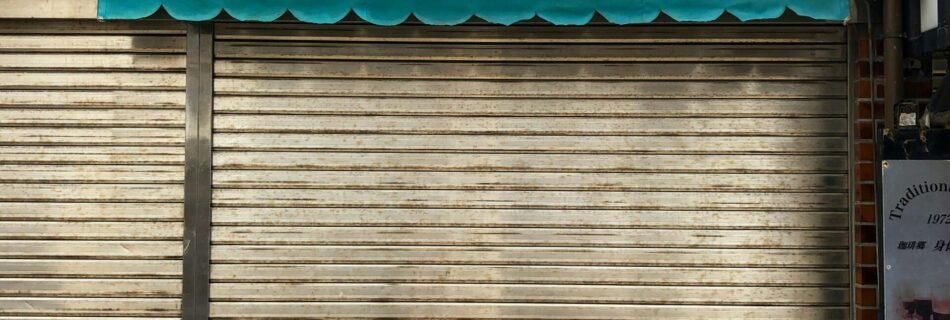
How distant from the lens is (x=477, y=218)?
486cm

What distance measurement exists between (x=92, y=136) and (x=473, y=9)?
254 cm

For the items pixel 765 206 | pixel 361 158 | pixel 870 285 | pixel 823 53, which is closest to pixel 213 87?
pixel 361 158

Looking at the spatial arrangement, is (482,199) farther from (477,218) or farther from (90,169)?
(90,169)

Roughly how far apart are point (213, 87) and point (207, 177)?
566 millimetres

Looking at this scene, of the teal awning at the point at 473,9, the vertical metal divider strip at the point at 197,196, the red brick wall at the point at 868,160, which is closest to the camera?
the teal awning at the point at 473,9

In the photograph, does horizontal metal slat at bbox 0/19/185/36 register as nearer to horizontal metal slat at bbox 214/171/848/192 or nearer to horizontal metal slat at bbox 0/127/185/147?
horizontal metal slat at bbox 0/127/185/147

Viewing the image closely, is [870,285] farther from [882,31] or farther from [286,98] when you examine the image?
[286,98]

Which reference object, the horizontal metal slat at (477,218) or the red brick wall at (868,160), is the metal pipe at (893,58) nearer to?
the red brick wall at (868,160)

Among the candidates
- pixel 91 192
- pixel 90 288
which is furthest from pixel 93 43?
pixel 90 288

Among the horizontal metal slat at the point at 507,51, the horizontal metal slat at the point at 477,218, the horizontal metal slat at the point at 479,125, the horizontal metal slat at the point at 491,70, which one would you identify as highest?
the horizontal metal slat at the point at 507,51

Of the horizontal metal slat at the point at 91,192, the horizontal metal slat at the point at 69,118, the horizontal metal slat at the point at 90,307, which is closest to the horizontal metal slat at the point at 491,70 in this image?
the horizontal metal slat at the point at 69,118

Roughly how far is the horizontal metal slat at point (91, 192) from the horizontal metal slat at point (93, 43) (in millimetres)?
853

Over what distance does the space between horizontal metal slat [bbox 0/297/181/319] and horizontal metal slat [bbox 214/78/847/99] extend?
1.40 metres

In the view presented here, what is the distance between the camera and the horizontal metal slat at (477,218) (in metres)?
4.83
